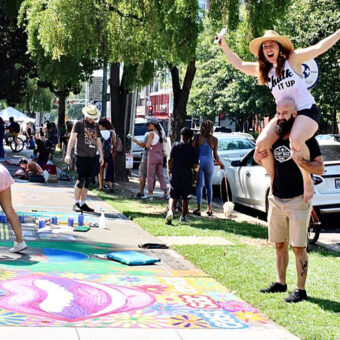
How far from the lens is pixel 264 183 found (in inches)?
547

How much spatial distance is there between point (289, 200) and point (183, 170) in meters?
5.57

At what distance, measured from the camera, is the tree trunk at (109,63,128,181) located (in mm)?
21500

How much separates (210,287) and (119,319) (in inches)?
64.8

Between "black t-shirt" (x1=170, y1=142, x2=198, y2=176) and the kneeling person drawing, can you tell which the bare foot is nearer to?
the kneeling person drawing

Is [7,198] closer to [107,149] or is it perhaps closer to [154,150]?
[154,150]

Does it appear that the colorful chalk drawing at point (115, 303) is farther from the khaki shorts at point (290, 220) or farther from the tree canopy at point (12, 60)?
the tree canopy at point (12, 60)

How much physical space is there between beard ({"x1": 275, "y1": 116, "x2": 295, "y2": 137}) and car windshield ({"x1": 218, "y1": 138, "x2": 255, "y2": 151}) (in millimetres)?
13022

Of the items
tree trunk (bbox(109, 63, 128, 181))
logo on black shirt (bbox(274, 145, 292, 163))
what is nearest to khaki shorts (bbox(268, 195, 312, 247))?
logo on black shirt (bbox(274, 145, 292, 163))

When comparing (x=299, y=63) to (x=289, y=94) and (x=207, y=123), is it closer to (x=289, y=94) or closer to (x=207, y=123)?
(x=289, y=94)

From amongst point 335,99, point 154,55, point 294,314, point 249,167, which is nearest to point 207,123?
point 249,167

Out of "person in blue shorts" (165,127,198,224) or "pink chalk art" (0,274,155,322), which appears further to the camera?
"person in blue shorts" (165,127,198,224)

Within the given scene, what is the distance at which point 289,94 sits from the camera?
678 centimetres

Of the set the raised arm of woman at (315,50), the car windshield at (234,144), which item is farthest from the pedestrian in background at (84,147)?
the car windshield at (234,144)

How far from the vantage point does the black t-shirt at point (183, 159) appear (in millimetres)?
12438
